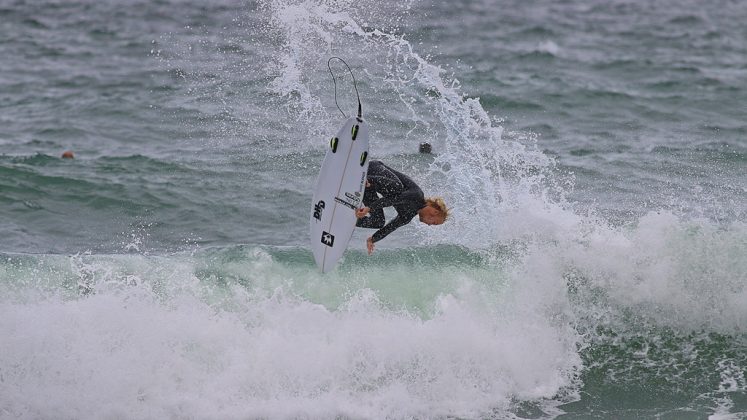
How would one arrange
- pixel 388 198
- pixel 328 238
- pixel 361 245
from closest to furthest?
pixel 388 198, pixel 328 238, pixel 361 245

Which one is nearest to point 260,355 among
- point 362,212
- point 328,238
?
point 328,238

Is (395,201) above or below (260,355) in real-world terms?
above

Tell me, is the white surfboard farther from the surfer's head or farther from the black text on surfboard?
the surfer's head

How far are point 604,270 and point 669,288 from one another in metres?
0.73

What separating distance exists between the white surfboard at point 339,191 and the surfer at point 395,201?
190 mm

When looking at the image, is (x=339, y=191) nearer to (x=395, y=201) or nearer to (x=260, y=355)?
(x=395, y=201)

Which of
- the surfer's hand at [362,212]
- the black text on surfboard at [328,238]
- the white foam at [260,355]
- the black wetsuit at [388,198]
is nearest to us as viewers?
the white foam at [260,355]

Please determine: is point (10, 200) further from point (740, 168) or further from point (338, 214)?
point (740, 168)

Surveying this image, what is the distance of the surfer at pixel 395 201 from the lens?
384 inches

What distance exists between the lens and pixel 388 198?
988 centimetres

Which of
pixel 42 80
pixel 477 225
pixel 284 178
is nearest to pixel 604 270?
pixel 477 225

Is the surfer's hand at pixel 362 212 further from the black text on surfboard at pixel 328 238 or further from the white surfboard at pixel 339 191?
the black text on surfboard at pixel 328 238

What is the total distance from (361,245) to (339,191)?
2.56 m

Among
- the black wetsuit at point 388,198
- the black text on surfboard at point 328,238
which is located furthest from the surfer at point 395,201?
the black text on surfboard at point 328,238
